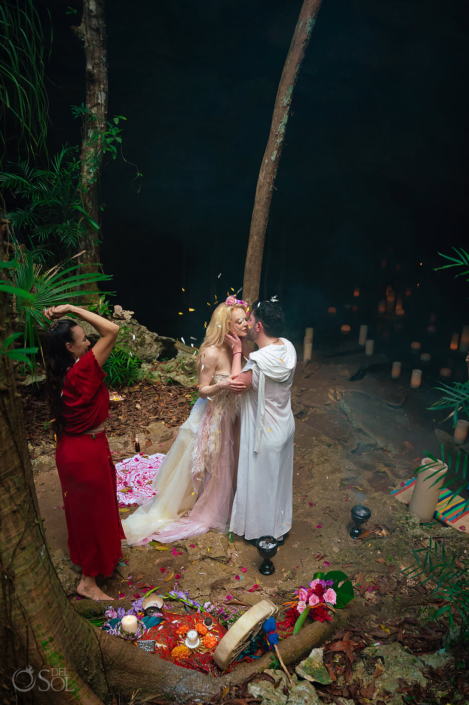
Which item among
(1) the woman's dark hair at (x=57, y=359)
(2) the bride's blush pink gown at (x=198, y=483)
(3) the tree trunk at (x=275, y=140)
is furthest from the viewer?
(3) the tree trunk at (x=275, y=140)

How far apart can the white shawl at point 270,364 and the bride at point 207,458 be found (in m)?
0.24

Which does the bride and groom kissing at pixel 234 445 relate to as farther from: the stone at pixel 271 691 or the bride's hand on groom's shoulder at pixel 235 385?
the stone at pixel 271 691

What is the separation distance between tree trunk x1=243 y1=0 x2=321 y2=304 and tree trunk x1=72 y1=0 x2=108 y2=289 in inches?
93.9

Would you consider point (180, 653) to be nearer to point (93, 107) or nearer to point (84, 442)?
point (84, 442)

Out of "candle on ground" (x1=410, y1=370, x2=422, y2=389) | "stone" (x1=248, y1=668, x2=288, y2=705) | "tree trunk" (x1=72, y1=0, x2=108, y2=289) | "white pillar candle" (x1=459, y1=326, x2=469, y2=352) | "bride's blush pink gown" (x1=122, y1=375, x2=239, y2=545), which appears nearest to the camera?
"stone" (x1=248, y1=668, x2=288, y2=705)

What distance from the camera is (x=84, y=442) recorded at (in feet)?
9.93

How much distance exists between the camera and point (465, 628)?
2578 mm

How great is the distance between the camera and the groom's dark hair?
3.62m

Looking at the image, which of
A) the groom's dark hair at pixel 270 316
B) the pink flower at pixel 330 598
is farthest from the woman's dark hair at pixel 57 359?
the pink flower at pixel 330 598

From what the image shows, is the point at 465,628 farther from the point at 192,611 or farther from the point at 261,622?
the point at 192,611

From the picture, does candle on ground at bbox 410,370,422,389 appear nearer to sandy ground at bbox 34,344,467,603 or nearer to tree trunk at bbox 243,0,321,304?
sandy ground at bbox 34,344,467,603

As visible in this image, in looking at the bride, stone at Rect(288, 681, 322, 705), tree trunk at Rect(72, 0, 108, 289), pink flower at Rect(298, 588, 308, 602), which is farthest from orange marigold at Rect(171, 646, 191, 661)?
Answer: tree trunk at Rect(72, 0, 108, 289)

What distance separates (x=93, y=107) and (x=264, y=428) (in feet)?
19.3

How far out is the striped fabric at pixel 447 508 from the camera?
4.29m
